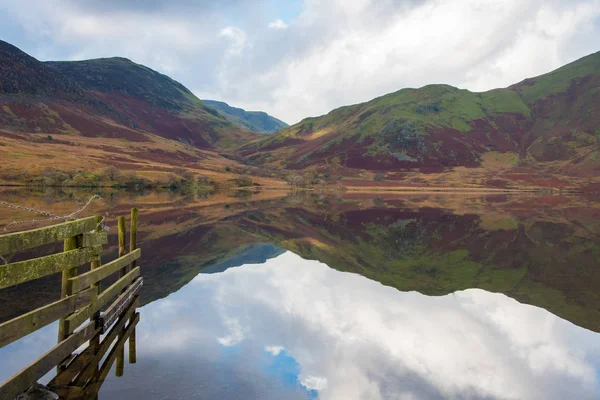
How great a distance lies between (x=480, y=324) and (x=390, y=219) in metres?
34.7

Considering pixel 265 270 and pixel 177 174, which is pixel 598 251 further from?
pixel 177 174

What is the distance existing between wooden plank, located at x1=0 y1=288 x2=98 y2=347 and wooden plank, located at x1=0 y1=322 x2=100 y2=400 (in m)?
0.56

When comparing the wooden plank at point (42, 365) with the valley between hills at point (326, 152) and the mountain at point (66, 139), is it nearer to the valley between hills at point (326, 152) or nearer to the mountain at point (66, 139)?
the valley between hills at point (326, 152)

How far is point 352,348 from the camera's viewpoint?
37.2 ft

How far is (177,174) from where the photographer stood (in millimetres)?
99125

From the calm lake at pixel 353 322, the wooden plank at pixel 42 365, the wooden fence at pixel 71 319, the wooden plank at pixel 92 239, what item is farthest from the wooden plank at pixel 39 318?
the calm lake at pixel 353 322

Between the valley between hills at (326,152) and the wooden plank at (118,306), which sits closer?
the wooden plank at (118,306)

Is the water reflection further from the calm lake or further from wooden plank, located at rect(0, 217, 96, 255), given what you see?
wooden plank, located at rect(0, 217, 96, 255)

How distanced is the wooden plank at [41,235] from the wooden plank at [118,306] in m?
2.55

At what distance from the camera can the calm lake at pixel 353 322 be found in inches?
370

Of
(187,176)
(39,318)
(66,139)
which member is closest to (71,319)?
(39,318)

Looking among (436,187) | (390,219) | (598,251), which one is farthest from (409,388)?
(436,187)

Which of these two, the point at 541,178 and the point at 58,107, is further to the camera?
the point at 58,107

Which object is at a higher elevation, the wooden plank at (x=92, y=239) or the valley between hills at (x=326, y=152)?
the valley between hills at (x=326, y=152)
